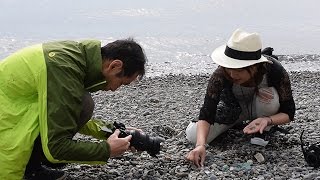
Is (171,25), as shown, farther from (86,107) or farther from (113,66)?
(113,66)

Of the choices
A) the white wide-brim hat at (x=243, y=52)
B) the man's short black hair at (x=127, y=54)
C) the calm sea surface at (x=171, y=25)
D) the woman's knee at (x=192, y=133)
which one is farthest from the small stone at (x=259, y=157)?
the calm sea surface at (x=171, y=25)

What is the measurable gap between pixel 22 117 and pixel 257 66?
164 centimetres

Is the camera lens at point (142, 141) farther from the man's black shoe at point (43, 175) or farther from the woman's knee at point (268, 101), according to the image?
the woman's knee at point (268, 101)

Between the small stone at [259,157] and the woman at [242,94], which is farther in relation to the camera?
the small stone at [259,157]

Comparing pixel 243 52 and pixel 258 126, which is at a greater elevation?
pixel 243 52

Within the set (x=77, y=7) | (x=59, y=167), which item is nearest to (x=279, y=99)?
(x=59, y=167)

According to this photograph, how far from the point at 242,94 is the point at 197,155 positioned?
664 mm

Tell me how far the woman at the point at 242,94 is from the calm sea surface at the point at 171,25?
8.04 metres

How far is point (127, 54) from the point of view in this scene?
3.10m

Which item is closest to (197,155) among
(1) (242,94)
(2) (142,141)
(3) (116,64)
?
(2) (142,141)

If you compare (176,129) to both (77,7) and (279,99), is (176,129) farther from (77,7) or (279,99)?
(77,7)

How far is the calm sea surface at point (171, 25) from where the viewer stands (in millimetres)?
15109

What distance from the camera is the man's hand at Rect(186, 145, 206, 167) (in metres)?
3.73

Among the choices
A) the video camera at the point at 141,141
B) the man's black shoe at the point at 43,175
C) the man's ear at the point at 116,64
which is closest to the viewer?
the man's ear at the point at 116,64
